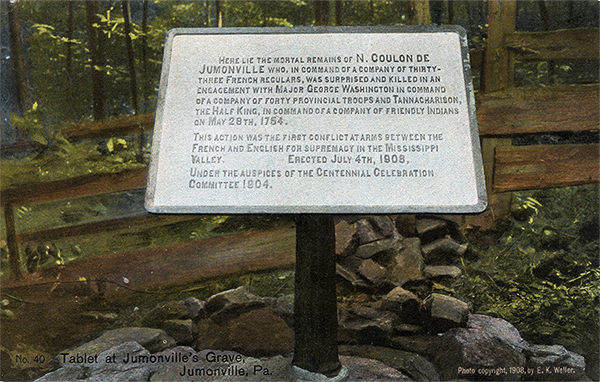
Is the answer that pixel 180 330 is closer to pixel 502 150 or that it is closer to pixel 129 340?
pixel 129 340

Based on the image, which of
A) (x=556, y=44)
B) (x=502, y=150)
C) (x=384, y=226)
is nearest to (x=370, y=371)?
(x=384, y=226)

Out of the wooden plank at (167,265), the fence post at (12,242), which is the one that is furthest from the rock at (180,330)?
the fence post at (12,242)

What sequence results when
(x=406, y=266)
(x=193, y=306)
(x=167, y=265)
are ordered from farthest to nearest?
1. (x=167, y=265)
2. (x=406, y=266)
3. (x=193, y=306)

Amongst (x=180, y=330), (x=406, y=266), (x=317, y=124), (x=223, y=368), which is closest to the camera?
(x=317, y=124)

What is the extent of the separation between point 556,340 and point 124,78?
389cm

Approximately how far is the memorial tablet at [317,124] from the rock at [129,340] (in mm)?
1522

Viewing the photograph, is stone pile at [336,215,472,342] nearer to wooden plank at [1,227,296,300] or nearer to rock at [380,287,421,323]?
rock at [380,287,421,323]

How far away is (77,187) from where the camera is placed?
3957 mm

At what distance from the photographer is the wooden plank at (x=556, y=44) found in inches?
157

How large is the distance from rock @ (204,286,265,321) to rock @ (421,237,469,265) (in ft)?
4.52

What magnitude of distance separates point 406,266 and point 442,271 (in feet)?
0.96

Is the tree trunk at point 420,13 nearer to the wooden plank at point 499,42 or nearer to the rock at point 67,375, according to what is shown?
the wooden plank at point 499,42

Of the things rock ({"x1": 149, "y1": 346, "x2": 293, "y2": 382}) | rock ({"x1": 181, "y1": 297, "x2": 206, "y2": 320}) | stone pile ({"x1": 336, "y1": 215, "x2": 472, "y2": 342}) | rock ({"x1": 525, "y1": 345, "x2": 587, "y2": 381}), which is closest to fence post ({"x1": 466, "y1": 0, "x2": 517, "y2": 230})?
stone pile ({"x1": 336, "y1": 215, "x2": 472, "y2": 342})

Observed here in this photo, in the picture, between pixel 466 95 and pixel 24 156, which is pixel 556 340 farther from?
pixel 24 156
